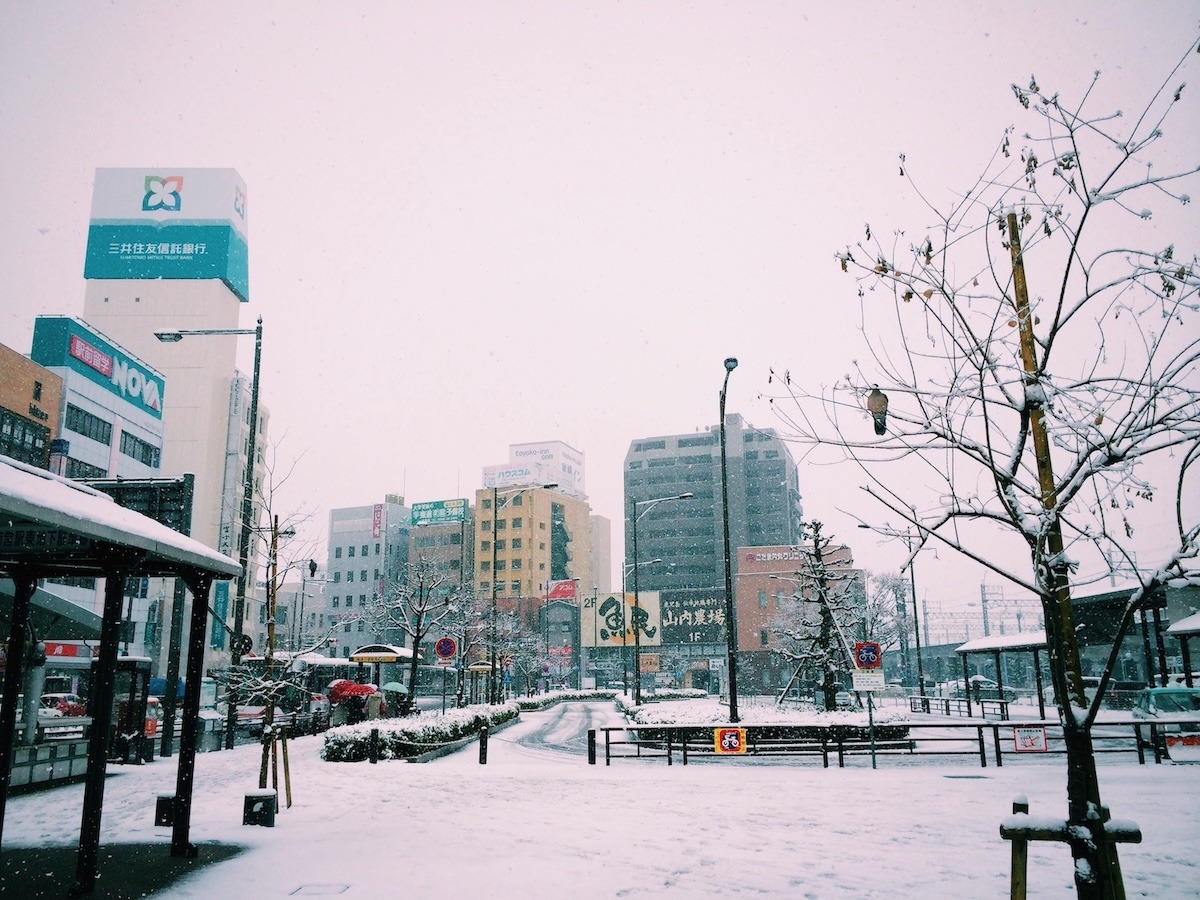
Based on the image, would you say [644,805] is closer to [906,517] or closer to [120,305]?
[906,517]

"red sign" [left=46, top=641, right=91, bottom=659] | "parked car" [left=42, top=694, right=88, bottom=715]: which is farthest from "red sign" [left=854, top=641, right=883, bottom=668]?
"red sign" [left=46, top=641, right=91, bottom=659]

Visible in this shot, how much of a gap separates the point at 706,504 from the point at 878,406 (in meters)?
122

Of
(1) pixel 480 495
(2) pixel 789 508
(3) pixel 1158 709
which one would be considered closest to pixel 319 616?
(1) pixel 480 495

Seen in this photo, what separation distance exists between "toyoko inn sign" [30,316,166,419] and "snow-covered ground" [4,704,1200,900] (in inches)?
1889

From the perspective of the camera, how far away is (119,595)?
8.20 m

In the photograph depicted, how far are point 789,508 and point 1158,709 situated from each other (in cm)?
10071

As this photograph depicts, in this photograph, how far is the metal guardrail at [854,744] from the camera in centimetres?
1923

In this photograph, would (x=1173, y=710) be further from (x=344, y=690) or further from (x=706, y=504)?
(x=706, y=504)

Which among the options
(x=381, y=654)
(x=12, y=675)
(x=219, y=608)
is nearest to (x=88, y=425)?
(x=219, y=608)

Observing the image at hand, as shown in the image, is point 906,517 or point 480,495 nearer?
point 906,517

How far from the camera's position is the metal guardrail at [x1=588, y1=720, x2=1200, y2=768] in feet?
63.1

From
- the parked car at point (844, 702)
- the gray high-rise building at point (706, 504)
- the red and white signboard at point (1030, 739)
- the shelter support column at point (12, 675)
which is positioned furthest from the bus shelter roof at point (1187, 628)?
the gray high-rise building at point (706, 504)

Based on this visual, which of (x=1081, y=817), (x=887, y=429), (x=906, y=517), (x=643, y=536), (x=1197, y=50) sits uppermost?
(x=643, y=536)

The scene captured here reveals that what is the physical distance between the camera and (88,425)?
57.5m
